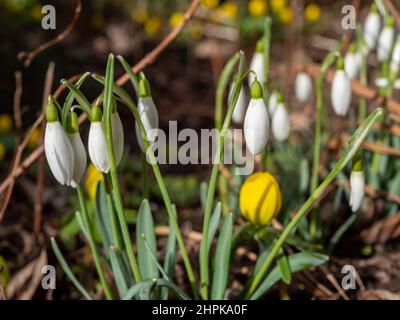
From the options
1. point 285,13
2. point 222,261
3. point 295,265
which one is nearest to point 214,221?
point 222,261

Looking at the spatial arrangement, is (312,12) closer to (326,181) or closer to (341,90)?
(341,90)

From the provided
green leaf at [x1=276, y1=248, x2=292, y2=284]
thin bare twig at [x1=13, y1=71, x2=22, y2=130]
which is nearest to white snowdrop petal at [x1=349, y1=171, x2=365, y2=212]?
green leaf at [x1=276, y1=248, x2=292, y2=284]

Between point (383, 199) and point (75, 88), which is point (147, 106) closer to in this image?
point (75, 88)

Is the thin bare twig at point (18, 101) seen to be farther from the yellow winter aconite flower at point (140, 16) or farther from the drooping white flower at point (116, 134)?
the yellow winter aconite flower at point (140, 16)

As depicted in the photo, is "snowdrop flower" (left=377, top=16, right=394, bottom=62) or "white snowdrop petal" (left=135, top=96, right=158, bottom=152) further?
"snowdrop flower" (left=377, top=16, right=394, bottom=62)

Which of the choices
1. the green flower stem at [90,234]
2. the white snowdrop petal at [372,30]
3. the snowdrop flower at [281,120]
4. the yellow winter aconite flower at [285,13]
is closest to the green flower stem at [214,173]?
the green flower stem at [90,234]

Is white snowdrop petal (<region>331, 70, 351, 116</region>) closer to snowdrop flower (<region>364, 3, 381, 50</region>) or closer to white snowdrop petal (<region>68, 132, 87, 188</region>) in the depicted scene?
snowdrop flower (<region>364, 3, 381, 50</region>)
